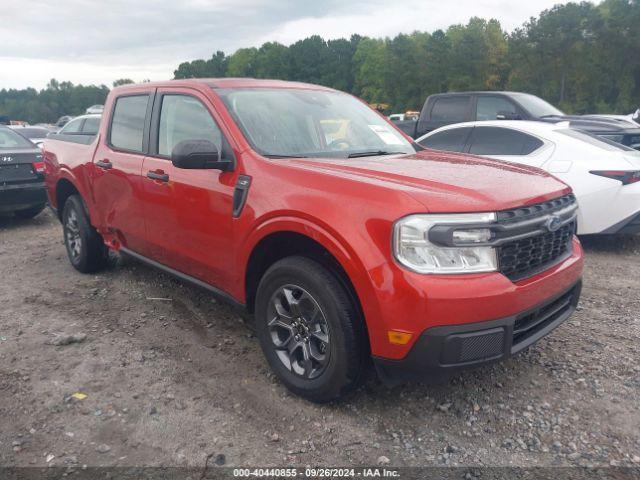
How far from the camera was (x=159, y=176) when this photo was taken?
4.03 m

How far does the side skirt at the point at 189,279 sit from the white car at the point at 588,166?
13.2 feet

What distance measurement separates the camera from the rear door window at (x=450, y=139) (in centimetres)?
709

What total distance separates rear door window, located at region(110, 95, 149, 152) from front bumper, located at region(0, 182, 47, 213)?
4.02 m

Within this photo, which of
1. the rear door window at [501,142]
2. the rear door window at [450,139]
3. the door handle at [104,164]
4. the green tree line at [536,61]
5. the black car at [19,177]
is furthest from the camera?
the green tree line at [536,61]

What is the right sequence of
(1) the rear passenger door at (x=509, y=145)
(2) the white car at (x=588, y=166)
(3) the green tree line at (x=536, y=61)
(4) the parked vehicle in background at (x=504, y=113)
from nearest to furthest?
(2) the white car at (x=588, y=166), (1) the rear passenger door at (x=509, y=145), (4) the parked vehicle in background at (x=504, y=113), (3) the green tree line at (x=536, y=61)

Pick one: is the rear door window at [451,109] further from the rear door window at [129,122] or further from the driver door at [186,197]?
the driver door at [186,197]

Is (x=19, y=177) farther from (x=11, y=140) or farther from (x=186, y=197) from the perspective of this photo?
(x=186, y=197)

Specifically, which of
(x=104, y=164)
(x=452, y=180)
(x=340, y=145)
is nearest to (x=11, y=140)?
(x=104, y=164)

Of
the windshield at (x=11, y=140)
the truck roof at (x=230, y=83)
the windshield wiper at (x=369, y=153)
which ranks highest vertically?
the truck roof at (x=230, y=83)

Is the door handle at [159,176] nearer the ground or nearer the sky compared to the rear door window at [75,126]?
nearer the sky

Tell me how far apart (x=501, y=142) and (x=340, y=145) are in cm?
348

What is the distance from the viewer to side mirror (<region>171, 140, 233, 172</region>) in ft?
10.8

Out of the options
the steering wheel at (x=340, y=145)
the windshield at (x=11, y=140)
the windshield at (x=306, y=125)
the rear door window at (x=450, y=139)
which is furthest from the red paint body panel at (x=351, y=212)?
the windshield at (x=11, y=140)

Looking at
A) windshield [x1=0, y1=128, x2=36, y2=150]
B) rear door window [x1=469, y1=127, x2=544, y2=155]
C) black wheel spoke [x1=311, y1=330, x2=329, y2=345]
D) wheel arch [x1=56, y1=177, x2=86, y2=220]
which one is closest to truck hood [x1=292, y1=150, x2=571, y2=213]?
black wheel spoke [x1=311, y1=330, x2=329, y2=345]
